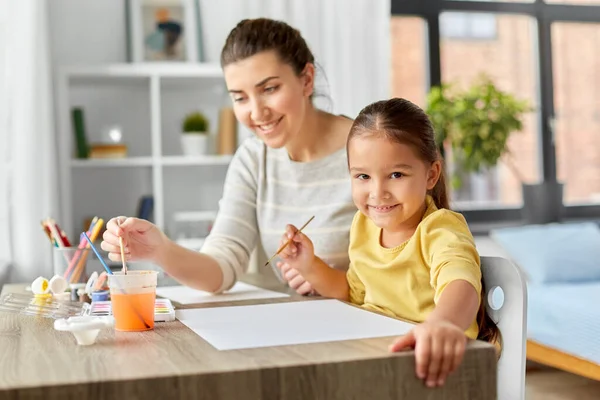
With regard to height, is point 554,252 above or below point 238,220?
below

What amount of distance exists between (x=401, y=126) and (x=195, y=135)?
2440 millimetres

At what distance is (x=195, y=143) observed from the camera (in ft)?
12.3

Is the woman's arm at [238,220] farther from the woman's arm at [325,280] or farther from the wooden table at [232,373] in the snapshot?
the wooden table at [232,373]

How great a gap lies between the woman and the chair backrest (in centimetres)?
46

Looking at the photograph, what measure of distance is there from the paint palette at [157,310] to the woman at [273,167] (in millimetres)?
195

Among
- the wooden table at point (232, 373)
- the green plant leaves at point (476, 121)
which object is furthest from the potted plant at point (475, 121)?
the wooden table at point (232, 373)

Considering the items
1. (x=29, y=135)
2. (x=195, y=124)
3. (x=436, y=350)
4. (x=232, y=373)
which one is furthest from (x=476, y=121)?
(x=232, y=373)

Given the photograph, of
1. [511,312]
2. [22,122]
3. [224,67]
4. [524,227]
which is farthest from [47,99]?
[511,312]

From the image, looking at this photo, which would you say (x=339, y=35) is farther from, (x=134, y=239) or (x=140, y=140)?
(x=134, y=239)

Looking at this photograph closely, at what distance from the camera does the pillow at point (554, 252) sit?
4.09 meters

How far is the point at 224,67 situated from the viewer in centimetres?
183

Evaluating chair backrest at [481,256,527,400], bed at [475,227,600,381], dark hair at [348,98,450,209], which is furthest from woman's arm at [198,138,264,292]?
bed at [475,227,600,381]

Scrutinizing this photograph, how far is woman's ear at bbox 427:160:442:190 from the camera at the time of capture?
4.71ft

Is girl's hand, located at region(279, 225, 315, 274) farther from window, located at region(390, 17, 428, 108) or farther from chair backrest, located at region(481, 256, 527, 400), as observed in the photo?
window, located at region(390, 17, 428, 108)
